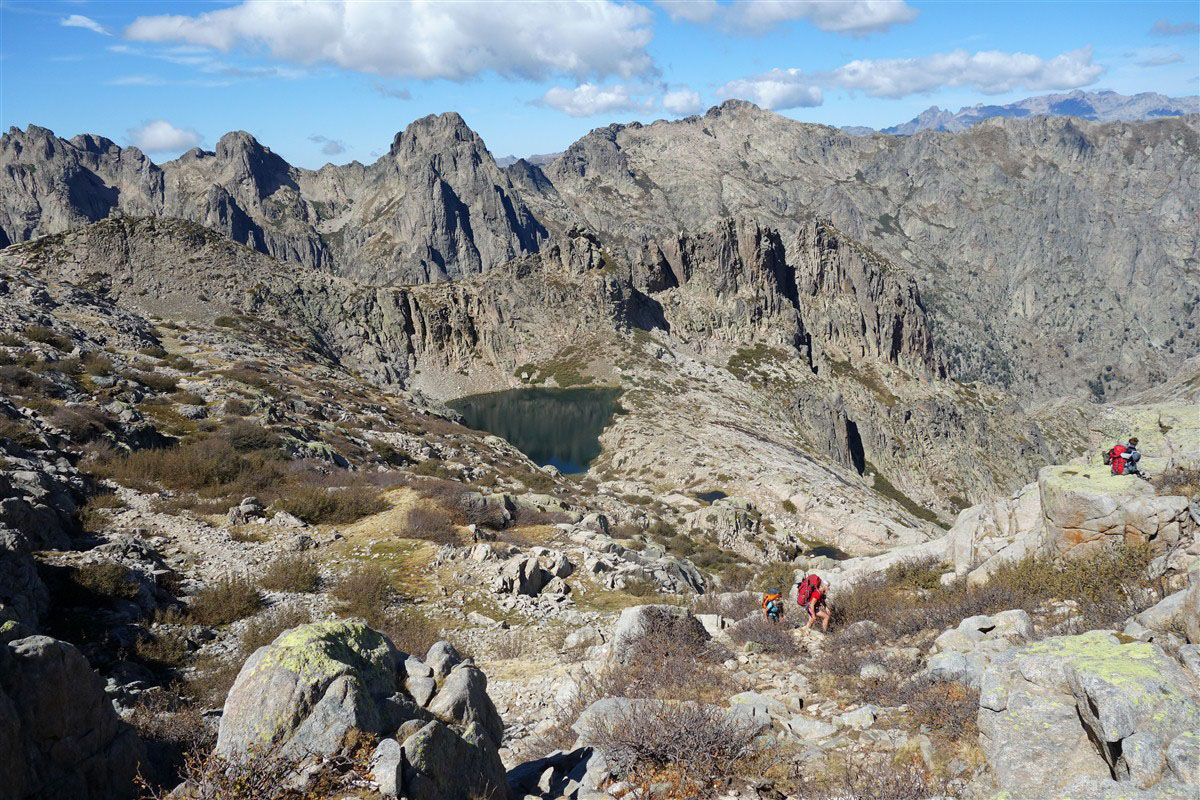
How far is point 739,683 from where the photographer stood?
37.6ft

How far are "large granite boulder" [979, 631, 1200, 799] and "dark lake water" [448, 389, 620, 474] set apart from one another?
71.5 meters

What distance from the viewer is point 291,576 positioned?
17.0m

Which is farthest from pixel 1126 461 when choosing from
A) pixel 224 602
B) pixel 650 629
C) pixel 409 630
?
pixel 224 602

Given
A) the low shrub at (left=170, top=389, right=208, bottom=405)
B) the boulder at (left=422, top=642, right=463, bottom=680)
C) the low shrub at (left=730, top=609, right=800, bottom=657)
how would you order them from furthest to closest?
1. the low shrub at (left=170, top=389, right=208, bottom=405)
2. the low shrub at (left=730, top=609, right=800, bottom=657)
3. the boulder at (left=422, top=642, right=463, bottom=680)

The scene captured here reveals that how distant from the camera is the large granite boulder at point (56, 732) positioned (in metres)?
5.86

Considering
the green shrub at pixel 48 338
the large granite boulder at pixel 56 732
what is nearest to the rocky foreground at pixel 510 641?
the large granite boulder at pixel 56 732

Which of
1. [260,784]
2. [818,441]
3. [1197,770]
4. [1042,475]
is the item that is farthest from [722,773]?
[818,441]

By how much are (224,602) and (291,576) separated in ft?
6.55

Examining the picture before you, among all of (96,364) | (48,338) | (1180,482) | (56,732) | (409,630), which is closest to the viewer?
(56,732)

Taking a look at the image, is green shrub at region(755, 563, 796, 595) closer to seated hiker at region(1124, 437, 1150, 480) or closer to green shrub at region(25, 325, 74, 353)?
seated hiker at region(1124, 437, 1150, 480)

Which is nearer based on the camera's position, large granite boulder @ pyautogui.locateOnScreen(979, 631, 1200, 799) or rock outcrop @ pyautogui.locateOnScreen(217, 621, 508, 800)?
large granite boulder @ pyautogui.locateOnScreen(979, 631, 1200, 799)

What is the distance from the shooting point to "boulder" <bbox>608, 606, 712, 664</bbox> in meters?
12.6

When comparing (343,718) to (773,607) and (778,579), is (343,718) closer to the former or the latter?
(773,607)

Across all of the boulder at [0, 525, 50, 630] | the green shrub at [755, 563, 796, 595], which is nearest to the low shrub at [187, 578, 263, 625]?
the boulder at [0, 525, 50, 630]
